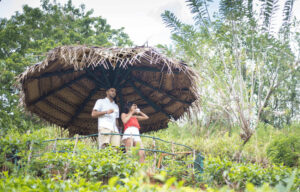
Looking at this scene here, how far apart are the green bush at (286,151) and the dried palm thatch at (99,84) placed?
2.83 metres

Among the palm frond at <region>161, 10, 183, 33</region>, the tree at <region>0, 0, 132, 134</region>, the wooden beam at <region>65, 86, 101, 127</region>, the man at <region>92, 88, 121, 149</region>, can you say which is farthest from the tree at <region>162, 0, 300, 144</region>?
the tree at <region>0, 0, 132, 134</region>

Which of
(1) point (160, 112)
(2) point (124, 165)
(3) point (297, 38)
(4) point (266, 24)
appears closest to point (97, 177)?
(2) point (124, 165)

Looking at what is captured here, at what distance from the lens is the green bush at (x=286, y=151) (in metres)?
6.52

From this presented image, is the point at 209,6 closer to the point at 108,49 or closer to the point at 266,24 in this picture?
the point at 266,24

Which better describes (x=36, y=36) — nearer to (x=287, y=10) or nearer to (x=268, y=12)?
(x=268, y=12)

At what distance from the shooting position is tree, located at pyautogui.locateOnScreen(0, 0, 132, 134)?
1254cm

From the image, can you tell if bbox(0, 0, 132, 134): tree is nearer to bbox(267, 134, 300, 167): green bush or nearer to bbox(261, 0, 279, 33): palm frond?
bbox(261, 0, 279, 33): palm frond

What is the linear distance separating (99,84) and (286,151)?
4856 millimetres

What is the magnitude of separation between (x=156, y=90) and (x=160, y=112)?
2.81ft

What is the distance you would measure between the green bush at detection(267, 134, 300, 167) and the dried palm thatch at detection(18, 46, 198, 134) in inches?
111

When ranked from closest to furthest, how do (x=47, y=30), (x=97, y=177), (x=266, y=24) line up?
(x=97, y=177) < (x=266, y=24) < (x=47, y=30)

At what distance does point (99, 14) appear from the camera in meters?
18.6

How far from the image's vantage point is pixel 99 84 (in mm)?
5266

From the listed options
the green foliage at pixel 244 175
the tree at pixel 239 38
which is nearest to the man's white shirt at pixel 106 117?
the green foliage at pixel 244 175
